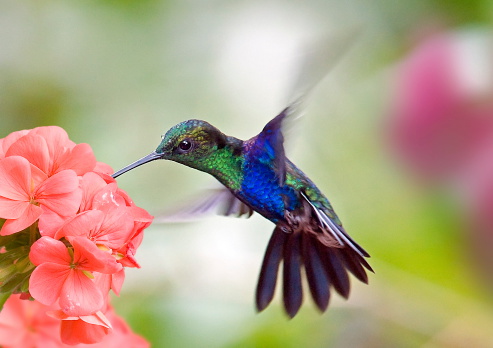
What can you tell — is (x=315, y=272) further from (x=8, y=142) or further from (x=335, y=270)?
(x=8, y=142)

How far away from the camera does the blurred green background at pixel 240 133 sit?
52.2 inches

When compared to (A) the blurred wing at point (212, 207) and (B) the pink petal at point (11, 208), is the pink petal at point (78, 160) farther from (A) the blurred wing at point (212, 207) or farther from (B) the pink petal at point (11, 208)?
(A) the blurred wing at point (212, 207)

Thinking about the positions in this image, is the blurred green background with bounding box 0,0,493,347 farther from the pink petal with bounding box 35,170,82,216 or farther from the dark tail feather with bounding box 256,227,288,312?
the pink petal with bounding box 35,170,82,216

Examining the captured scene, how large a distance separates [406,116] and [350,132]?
0.17 meters

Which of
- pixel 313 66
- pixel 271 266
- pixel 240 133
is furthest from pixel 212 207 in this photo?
pixel 240 133

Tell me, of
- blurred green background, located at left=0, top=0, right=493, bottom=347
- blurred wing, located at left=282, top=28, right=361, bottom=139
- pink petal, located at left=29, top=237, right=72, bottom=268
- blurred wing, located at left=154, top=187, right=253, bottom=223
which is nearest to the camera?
pink petal, located at left=29, top=237, right=72, bottom=268

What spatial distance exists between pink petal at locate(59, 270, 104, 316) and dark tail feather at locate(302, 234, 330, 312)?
0.80 feet

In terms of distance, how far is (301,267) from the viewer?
701mm

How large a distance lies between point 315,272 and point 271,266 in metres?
0.04

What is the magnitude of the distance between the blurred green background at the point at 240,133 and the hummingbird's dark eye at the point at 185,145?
64 cm

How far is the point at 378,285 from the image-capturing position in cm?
136

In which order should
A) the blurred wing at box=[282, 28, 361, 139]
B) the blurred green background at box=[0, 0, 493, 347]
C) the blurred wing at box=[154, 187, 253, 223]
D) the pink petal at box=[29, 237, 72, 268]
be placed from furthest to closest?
the blurred green background at box=[0, 0, 493, 347] → the blurred wing at box=[154, 187, 253, 223] → the blurred wing at box=[282, 28, 361, 139] → the pink petal at box=[29, 237, 72, 268]

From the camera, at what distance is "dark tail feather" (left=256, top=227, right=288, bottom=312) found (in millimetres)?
689

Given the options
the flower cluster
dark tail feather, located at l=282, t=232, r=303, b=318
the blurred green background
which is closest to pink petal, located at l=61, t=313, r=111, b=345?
the flower cluster
